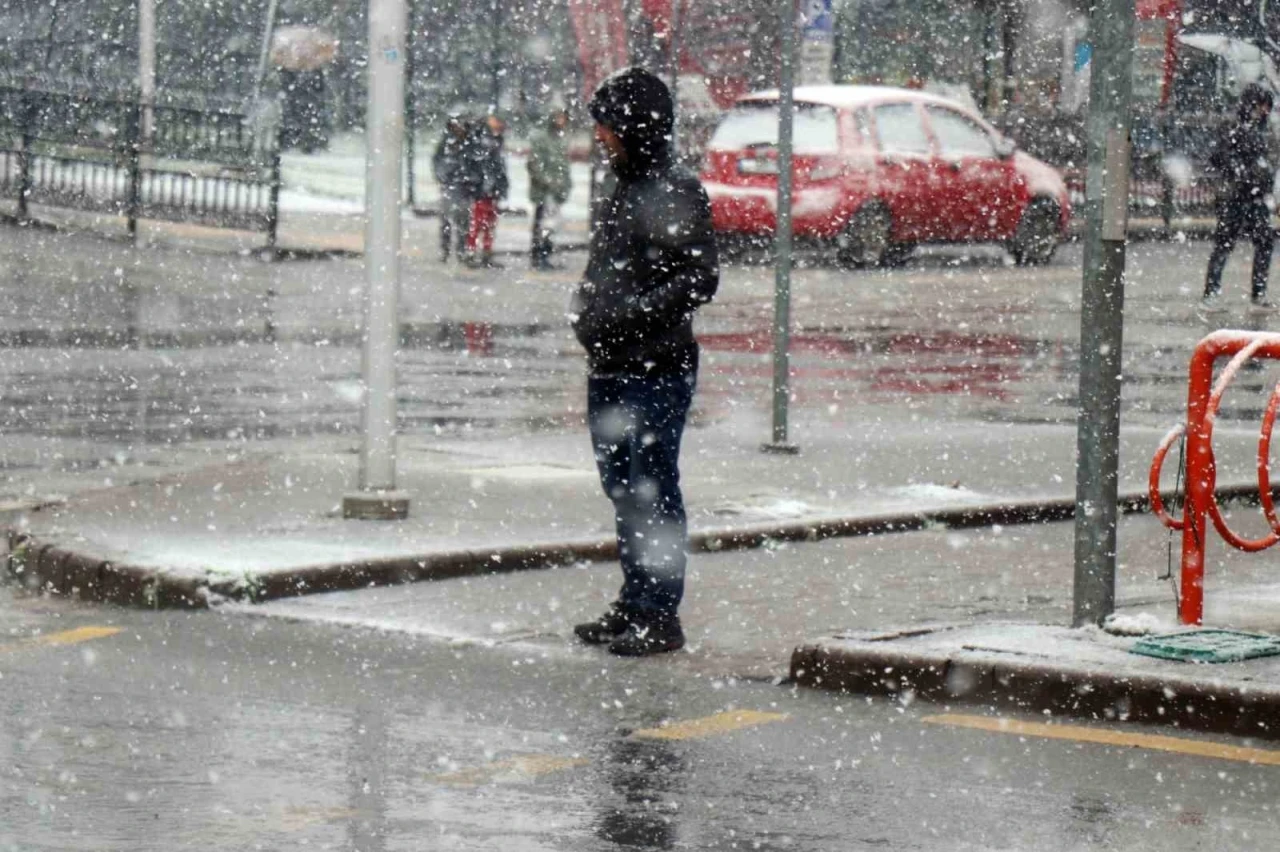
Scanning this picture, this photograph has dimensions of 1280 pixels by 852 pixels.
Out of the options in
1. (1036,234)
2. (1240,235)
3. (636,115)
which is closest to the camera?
(636,115)

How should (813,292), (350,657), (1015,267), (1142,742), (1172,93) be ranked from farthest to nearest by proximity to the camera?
1. (1172,93)
2. (1015,267)
3. (813,292)
4. (350,657)
5. (1142,742)

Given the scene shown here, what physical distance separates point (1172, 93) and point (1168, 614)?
32406 mm

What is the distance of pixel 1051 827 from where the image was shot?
6.34 m

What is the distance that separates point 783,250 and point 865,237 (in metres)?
14.6

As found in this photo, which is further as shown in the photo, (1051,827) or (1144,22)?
(1144,22)

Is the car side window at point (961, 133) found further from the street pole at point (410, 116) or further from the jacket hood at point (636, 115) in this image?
the jacket hood at point (636, 115)

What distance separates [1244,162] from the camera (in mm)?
24438

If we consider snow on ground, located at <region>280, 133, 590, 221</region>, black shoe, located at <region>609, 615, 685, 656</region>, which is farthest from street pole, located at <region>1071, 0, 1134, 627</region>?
snow on ground, located at <region>280, 133, 590, 221</region>

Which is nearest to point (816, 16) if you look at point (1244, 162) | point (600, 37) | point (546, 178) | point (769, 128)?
point (1244, 162)

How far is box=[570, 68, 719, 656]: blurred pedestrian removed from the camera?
28.9ft

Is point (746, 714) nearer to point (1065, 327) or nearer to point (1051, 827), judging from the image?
point (1051, 827)

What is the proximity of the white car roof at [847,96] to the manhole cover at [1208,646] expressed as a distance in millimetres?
20513

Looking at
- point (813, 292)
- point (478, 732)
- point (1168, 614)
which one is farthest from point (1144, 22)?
point (478, 732)

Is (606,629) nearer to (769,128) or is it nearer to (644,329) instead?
(644,329)
